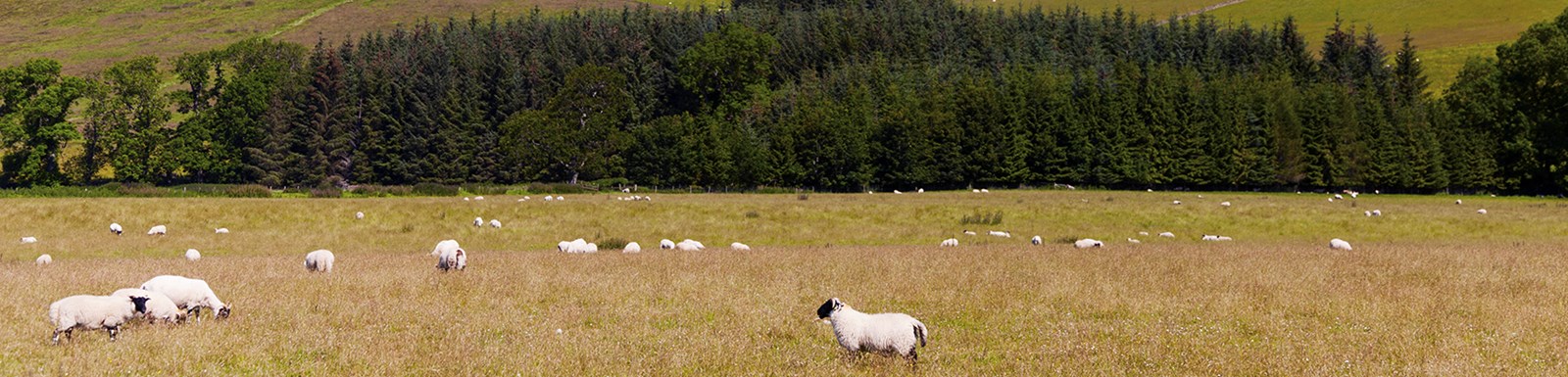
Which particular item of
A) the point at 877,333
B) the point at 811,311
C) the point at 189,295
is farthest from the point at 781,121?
the point at 877,333

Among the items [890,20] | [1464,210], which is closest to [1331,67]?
[890,20]

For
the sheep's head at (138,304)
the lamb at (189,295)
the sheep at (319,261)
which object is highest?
the sheep's head at (138,304)

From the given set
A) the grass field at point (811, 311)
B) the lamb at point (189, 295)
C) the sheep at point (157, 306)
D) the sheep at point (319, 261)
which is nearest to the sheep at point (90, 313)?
the grass field at point (811, 311)

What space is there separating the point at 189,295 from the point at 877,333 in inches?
398

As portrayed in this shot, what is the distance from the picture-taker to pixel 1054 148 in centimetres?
9144

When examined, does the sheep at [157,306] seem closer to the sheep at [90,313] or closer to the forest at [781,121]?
the sheep at [90,313]

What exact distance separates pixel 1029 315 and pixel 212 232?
3418cm

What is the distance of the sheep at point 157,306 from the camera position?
42.0 ft

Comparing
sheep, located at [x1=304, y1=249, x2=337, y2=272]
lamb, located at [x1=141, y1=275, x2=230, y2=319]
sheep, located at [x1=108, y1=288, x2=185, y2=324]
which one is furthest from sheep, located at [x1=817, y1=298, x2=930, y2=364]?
sheep, located at [x1=304, y1=249, x2=337, y2=272]

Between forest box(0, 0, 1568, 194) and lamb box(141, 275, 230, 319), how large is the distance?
76.1 metres

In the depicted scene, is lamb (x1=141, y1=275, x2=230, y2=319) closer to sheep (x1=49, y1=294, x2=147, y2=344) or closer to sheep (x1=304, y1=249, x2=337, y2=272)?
sheep (x1=49, y1=294, x2=147, y2=344)

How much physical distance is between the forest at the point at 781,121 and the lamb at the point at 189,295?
76.1 meters

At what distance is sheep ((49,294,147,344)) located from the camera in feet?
38.6

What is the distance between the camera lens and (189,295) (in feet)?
46.2
